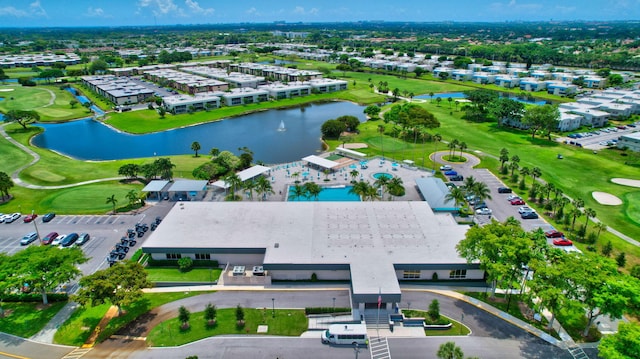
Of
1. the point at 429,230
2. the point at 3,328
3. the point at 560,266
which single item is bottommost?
the point at 3,328

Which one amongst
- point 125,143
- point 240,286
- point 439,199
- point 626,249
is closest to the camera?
point 240,286

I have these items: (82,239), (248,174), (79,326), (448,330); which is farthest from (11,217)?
(448,330)

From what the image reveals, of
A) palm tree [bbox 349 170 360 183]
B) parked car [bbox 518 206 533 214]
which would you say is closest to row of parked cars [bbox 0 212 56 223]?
palm tree [bbox 349 170 360 183]

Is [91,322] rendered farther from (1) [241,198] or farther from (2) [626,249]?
(2) [626,249]

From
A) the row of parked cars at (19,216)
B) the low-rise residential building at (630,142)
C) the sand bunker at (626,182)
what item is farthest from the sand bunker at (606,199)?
the row of parked cars at (19,216)

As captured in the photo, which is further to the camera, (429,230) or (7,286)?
(429,230)

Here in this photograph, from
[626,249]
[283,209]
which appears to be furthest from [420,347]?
[626,249]

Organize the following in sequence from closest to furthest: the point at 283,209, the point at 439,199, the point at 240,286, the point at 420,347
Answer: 1. the point at 420,347
2. the point at 240,286
3. the point at 283,209
4. the point at 439,199
